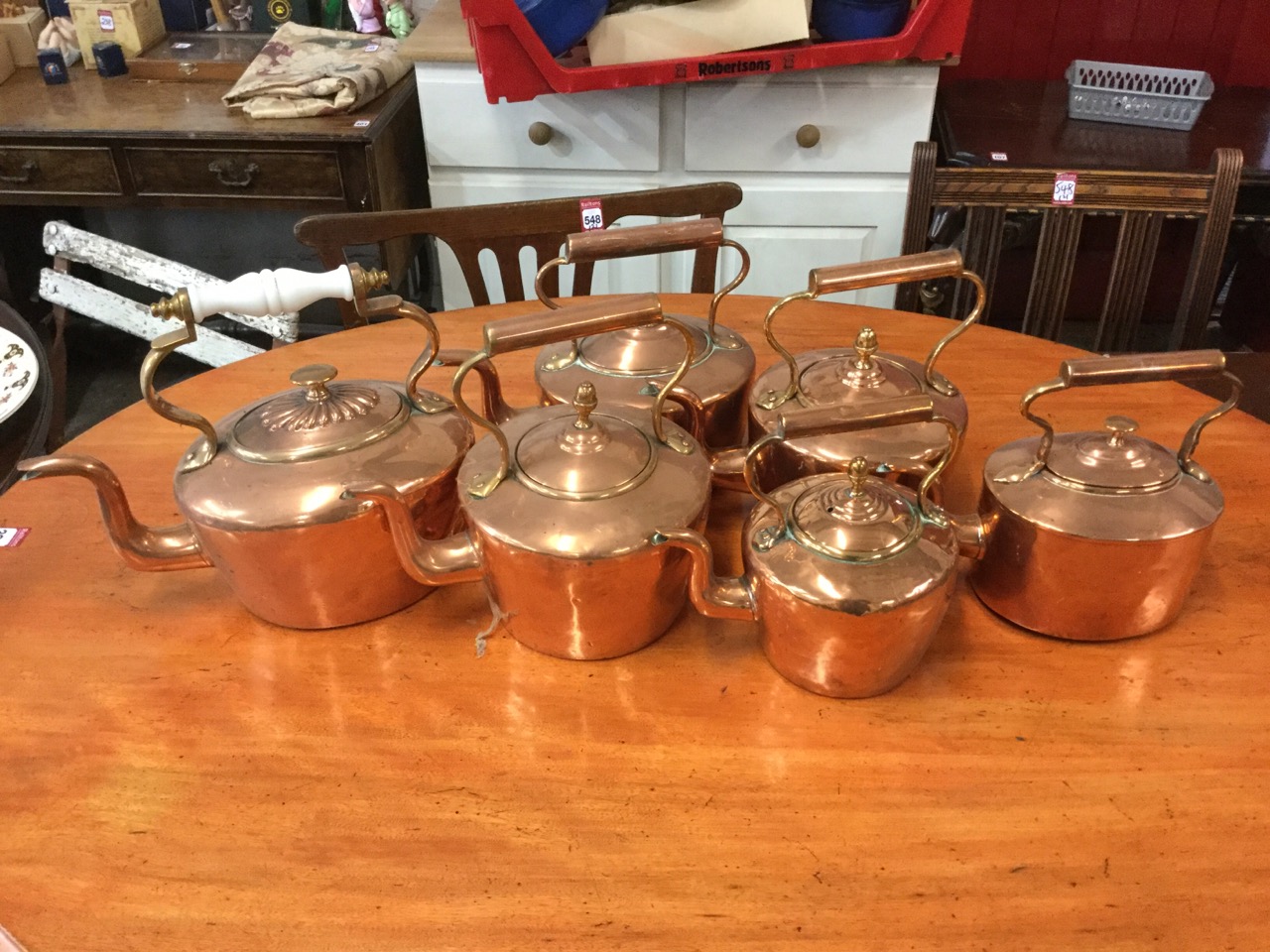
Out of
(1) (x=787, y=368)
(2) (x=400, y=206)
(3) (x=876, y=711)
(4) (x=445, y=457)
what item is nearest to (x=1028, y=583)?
(3) (x=876, y=711)

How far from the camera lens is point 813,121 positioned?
187 cm

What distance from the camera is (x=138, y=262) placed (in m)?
1.68

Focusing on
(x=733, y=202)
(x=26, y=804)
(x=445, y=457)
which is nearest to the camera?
(x=26, y=804)

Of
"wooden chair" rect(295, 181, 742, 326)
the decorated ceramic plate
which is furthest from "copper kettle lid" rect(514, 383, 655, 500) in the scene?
the decorated ceramic plate

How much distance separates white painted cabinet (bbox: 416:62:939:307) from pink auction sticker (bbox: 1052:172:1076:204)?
1.89 feet

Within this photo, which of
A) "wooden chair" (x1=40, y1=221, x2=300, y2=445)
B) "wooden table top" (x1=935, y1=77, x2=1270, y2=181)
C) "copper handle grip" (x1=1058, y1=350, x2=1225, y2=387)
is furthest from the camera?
"wooden table top" (x1=935, y1=77, x2=1270, y2=181)

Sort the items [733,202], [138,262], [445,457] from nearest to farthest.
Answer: [445,457]
[733,202]
[138,262]

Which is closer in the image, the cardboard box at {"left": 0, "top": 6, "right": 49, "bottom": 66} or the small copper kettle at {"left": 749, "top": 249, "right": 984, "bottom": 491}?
the small copper kettle at {"left": 749, "top": 249, "right": 984, "bottom": 491}

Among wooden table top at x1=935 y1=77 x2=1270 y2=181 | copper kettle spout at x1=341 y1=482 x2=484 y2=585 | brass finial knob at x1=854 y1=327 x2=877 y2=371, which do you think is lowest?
wooden table top at x1=935 y1=77 x2=1270 y2=181

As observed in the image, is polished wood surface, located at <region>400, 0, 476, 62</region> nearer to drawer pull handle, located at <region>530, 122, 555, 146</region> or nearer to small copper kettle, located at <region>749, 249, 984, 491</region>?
drawer pull handle, located at <region>530, 122, 555, 146</region>

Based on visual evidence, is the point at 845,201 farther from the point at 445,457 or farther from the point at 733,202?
the point at 445,457

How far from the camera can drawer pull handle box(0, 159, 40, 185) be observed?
1.98 m

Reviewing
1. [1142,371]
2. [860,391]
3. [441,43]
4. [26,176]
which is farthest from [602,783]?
[26,176]

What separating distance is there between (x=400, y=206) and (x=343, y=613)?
59.2 inches
